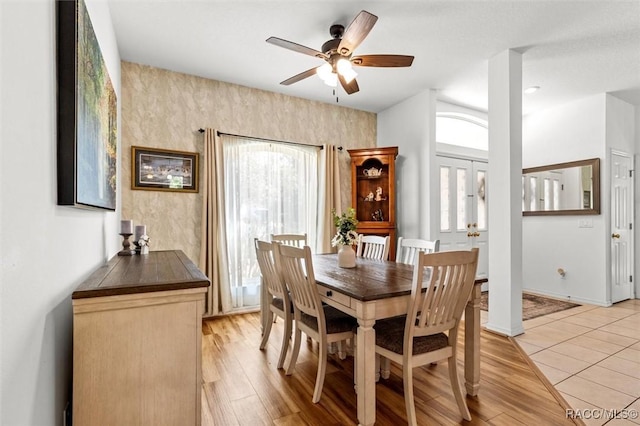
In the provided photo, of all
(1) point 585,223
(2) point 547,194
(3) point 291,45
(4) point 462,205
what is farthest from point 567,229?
(3) point 291,45

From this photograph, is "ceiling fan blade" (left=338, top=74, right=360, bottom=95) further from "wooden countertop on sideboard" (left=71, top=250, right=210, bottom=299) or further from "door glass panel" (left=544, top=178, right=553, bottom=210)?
"door glass panel" (left=544, top=178, right=553, bottom=210)

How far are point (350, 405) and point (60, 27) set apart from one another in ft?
7.82

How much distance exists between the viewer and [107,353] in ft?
3.97

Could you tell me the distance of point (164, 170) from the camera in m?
3.42

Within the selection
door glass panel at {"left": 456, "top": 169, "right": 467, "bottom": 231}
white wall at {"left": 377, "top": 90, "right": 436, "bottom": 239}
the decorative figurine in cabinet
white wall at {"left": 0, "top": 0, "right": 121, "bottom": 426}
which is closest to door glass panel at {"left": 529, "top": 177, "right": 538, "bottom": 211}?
door glass panel at {"left": 456, "top": 169, "right": 467, "bottom": 231}

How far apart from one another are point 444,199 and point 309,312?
317 centimetres

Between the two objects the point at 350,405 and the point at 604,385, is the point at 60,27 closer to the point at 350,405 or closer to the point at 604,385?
the point at 350,405

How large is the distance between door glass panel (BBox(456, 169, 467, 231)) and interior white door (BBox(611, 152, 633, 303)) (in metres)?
1.85

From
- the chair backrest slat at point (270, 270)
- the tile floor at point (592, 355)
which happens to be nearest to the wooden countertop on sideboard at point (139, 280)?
the chair backrest slat at point (270, 270)

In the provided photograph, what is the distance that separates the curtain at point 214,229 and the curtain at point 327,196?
51.4 inches

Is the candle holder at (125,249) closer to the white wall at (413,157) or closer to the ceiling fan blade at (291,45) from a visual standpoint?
the ceiling fan blade at (291,45)

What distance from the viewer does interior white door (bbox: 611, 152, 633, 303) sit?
4.26 metres

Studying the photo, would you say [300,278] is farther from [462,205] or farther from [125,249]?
[462,205]

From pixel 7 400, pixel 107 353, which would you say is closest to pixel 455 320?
pixel 107 353
